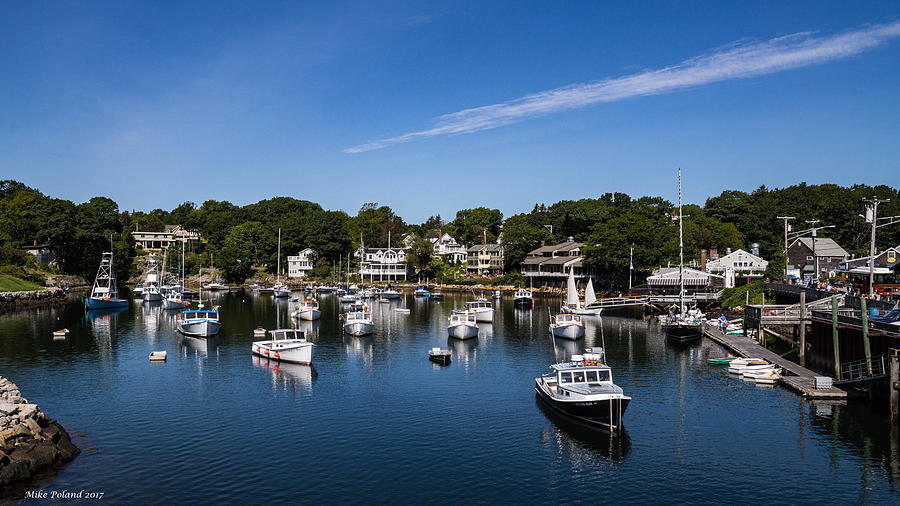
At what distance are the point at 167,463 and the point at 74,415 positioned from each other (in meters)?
13.0

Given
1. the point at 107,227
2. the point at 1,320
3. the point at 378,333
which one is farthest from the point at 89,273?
the point at 378,333

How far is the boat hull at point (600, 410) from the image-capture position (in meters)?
36.9

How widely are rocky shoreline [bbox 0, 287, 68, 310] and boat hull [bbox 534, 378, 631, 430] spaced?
104632 mm

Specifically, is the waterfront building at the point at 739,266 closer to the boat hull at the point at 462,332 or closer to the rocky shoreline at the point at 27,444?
the boat hull at the point at 462,332

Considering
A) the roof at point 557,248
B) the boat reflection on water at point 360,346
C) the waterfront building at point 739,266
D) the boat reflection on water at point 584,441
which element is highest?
the roof at point 557,248

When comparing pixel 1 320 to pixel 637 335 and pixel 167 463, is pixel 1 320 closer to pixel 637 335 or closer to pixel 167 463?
pixel 167 463

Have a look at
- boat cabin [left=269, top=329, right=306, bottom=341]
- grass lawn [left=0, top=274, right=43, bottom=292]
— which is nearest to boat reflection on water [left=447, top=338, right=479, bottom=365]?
boat cabin [left=269, top=329, right=306, bottom=341]

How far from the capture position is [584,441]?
1422 inches

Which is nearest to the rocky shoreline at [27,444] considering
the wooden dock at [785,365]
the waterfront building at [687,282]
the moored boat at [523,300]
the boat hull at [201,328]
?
the boat hull at [201,328]

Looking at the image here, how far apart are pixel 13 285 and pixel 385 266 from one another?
9383cm

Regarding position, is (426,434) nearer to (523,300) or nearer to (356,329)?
(356,329)

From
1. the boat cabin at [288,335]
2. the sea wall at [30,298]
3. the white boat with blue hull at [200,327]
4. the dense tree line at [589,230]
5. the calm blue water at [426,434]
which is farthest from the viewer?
the dense tree line at [589,230]

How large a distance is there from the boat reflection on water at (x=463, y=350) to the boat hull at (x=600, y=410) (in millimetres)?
22183

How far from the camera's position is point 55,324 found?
3386 inches
